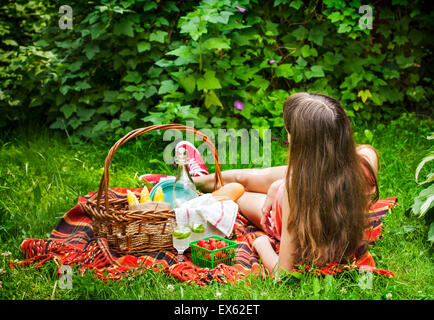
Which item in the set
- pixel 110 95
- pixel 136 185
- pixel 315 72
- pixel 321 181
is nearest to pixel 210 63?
pixel 110 95

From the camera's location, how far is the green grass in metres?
1.83

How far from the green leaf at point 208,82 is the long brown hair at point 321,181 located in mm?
1701

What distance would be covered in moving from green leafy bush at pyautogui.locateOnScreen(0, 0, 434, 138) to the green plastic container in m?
1.54

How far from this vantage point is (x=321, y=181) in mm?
1914

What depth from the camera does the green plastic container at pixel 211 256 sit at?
2059 millimetres

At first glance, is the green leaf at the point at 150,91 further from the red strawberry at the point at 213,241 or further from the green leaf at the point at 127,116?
the red strawberry at the point at 213,241

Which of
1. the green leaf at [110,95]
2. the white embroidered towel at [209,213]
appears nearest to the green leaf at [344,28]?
the green leaf at [110,95]

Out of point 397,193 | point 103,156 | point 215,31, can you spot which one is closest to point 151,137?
point 103,156

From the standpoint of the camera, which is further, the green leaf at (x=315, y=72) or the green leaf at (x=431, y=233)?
the green leaf at (x=315, y=72)

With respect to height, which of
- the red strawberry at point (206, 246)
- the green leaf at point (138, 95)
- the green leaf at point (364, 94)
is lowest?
the red strawberry at point (206, 246)

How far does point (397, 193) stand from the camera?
114 inches

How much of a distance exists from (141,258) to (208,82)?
74.1 inches

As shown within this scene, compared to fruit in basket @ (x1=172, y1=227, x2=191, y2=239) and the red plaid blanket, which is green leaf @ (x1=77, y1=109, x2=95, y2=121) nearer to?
the red plaid blanket

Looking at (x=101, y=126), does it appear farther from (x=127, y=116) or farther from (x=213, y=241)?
(x=213, y=241)
